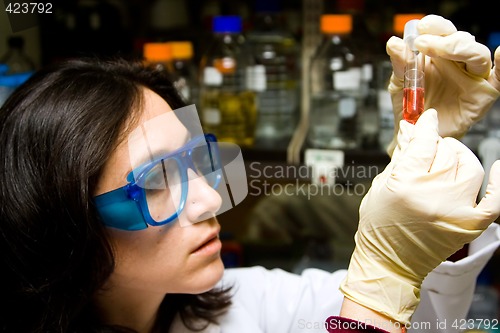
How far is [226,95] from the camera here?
2.05 meters

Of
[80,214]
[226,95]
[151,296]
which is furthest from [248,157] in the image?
[80,214]

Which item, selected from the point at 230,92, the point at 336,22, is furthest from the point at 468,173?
the point at 230,92

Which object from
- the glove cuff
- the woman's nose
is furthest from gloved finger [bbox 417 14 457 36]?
the woman's nose

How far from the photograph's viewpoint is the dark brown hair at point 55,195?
47.7 inches

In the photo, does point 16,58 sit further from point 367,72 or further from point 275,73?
point 367,72

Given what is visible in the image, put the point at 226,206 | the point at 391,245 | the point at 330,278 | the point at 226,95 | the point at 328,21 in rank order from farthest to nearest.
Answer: the point at 226,95 → the point at 328,21 → the point at 330,278 → the point at 226,206 → the point at 391,245

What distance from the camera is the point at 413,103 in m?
1.06

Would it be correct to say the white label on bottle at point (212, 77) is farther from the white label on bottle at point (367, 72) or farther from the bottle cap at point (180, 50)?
the white label on bottle at point (367, 72)

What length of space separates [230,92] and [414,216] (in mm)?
1169

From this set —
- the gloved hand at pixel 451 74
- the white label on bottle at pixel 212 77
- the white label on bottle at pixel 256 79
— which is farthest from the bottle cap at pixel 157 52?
the gloved hand at pixel 451 74

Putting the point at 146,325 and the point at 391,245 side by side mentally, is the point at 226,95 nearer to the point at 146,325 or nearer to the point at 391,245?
the point at 146,325

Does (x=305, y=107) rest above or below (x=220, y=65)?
below

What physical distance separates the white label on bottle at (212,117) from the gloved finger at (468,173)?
1098 millimetres

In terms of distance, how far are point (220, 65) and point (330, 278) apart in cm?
89
